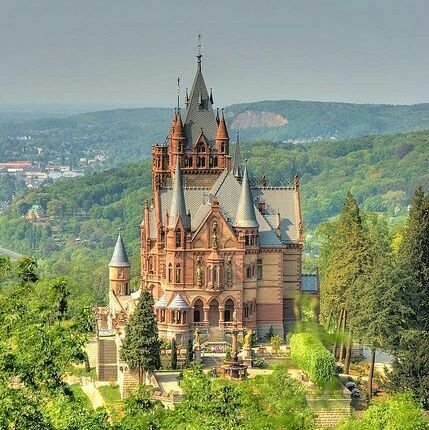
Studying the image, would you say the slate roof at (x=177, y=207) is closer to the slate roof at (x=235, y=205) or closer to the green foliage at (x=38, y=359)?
the slate roof at (x=235, y=205)

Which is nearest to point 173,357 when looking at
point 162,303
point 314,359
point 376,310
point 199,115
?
point 162,303

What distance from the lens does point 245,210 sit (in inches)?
3553

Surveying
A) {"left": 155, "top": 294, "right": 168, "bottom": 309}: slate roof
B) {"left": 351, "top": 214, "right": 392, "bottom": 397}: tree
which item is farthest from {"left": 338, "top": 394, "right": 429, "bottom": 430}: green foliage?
{"left": 155, "top": 294, "right": 168, "bottom": 309}: slate roof

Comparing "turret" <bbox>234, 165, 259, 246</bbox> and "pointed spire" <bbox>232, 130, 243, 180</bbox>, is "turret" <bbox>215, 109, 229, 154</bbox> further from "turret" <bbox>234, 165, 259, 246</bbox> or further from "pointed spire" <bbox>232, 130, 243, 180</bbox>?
"turret" <bbox>234, 165, 259, 246</bbox>

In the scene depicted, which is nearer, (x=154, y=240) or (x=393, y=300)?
(x=393, y=300)

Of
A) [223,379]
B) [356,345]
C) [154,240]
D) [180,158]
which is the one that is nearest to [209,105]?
[180,158]

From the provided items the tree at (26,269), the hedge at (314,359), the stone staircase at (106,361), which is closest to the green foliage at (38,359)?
the tree at (26,269)

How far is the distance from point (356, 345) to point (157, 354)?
51.0 ft

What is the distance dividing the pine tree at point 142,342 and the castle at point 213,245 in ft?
18.5

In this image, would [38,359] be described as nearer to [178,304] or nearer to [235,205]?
[178,304]

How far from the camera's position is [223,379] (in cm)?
7962

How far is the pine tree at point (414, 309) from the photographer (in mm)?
80125

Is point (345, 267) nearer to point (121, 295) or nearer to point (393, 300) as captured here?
point (393, 300)

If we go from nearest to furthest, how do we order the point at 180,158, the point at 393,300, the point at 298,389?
the point at 298,389 → the point at 393,300 → the point at 180,158
